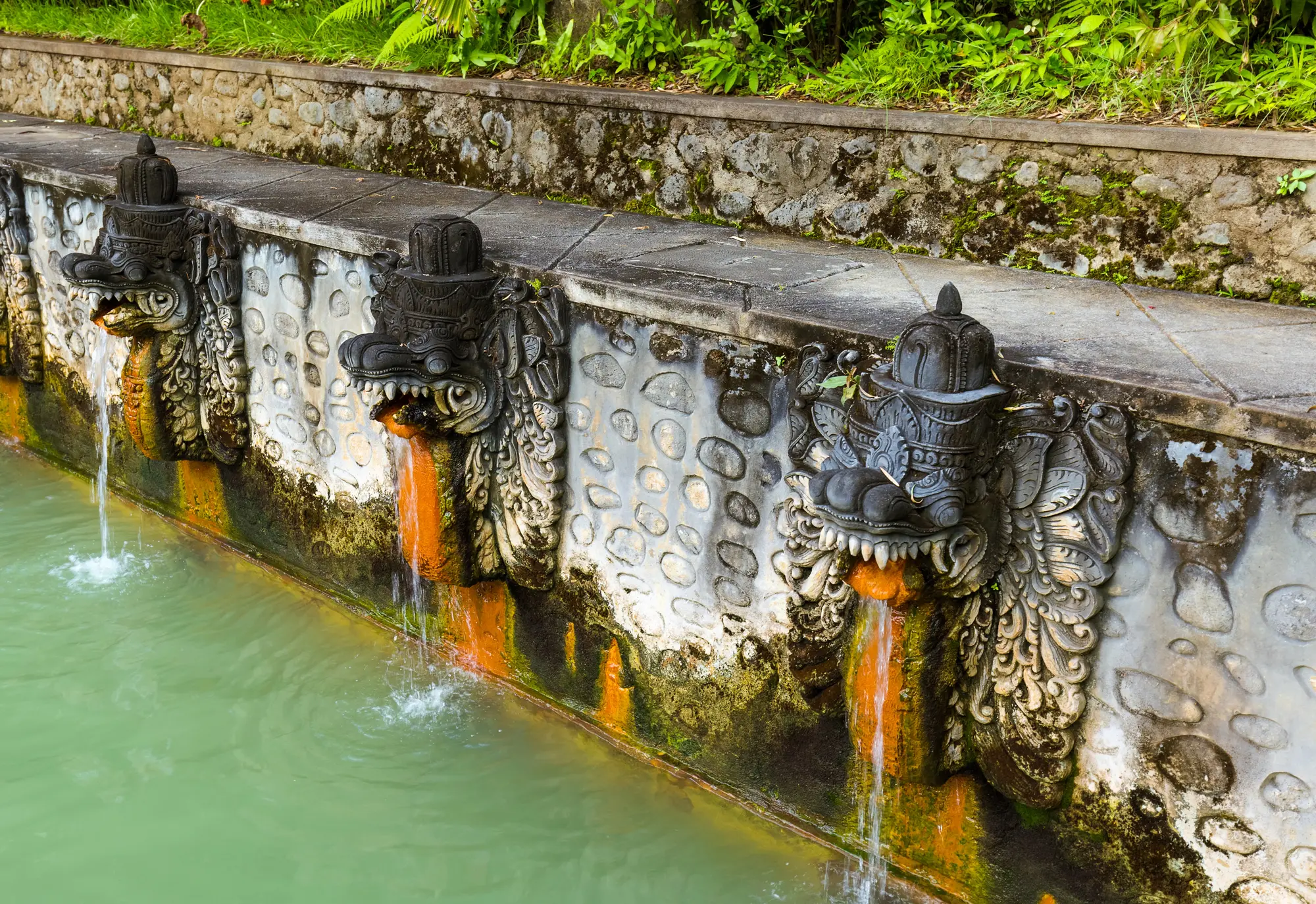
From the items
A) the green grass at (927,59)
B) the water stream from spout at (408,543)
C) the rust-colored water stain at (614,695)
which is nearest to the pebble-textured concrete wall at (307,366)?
the water stream from spout at (408,543)

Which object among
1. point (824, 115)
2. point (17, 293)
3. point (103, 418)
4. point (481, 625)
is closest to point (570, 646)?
point (481, 625)

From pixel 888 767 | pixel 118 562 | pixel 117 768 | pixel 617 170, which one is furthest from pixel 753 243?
pixel 118 562

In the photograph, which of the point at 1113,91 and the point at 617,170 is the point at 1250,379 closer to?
the point at 1113,91

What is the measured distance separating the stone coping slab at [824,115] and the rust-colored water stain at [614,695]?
1.93m

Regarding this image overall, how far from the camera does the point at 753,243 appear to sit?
3959 millimetres

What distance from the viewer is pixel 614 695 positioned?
389cm

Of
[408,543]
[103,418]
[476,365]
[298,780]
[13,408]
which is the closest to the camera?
[476,365]

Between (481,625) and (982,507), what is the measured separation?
2.21m

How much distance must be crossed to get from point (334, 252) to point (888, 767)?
2605 millimetres

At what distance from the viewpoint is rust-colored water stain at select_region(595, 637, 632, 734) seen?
3.84 m

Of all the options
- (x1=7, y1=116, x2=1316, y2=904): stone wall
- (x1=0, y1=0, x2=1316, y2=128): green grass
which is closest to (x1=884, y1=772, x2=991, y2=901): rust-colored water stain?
(x1=7, y1=116, x2=1316, y2=904): stone wall

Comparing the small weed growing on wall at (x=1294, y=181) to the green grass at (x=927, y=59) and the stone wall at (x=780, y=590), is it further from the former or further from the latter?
the stone wall at (x=780, y=590)

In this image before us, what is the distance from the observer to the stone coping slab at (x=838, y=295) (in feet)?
8.25

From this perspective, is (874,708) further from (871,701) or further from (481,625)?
(481,625)
